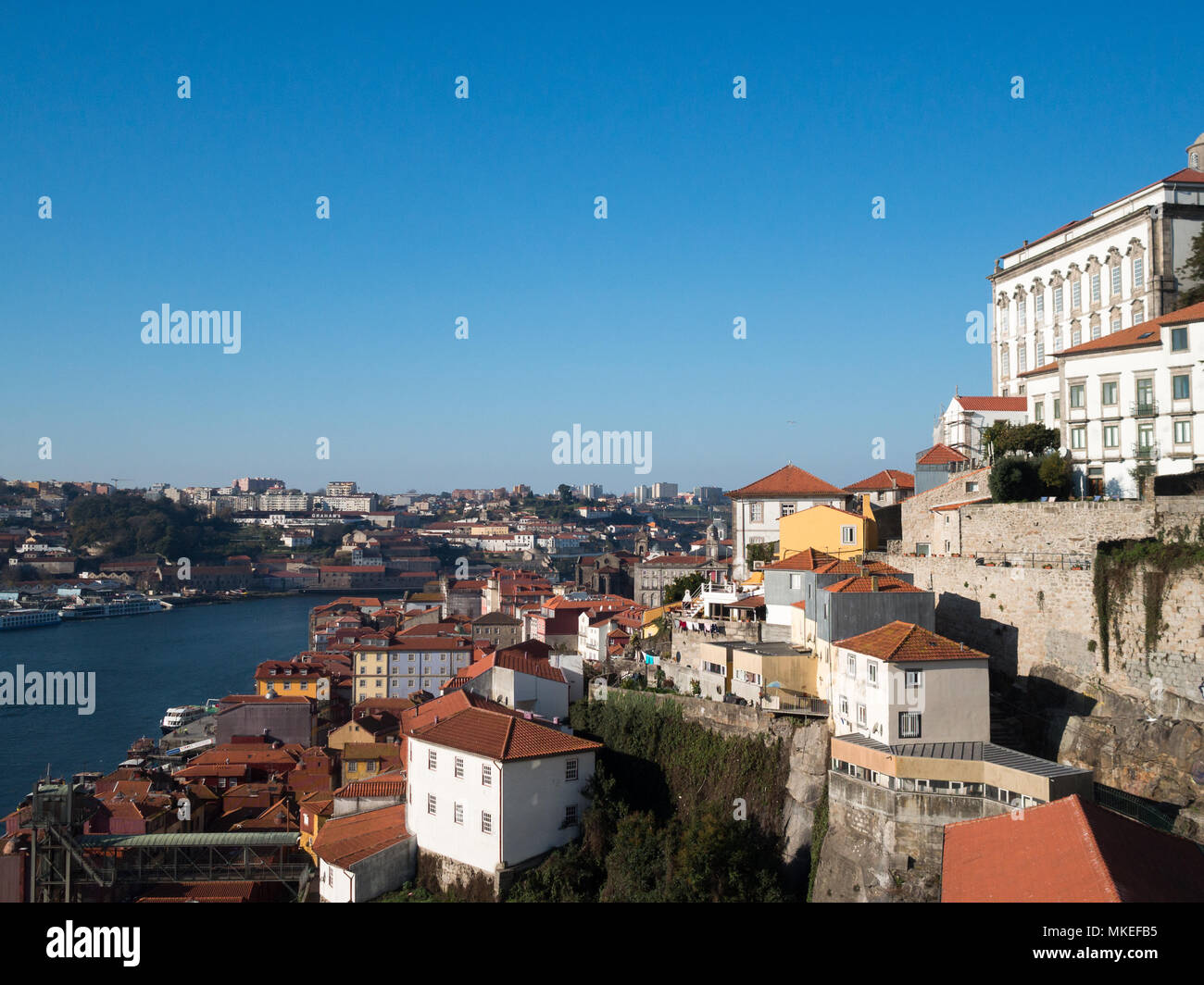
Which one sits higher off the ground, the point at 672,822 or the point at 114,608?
the point at 672,822

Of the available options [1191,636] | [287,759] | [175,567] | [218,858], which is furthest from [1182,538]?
[175,567]

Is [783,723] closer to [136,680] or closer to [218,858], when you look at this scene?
[218,858]

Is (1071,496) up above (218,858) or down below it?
above

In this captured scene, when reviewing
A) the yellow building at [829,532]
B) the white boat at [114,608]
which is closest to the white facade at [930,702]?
the yellow building at [829,532]

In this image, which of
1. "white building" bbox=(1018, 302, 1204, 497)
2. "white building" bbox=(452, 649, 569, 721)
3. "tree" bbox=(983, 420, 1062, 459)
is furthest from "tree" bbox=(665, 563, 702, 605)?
"white building" bbox=(1018, 302, 1204, 497)

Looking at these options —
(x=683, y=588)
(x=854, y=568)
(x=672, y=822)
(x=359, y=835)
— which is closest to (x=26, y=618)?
(x=683, y=588)

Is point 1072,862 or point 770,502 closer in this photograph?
point 1072,862

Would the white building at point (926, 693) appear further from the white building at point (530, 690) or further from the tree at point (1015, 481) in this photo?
the white building at point (530, 690)

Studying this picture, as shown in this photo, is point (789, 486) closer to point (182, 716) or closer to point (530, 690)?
point (530, 690)
